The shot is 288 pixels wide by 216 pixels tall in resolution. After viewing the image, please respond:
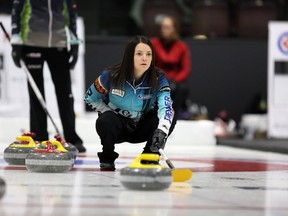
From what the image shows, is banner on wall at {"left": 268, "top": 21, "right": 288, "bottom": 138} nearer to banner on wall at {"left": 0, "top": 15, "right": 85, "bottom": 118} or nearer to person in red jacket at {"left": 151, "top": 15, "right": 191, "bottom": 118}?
person in red jacket at {"left": 151, "top": 15, "right": 191, "bottom": 118}

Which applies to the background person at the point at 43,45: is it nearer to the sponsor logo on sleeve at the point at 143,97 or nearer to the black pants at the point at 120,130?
the black pants at the point at 120,130

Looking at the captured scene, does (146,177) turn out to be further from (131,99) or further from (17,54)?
(17,54)

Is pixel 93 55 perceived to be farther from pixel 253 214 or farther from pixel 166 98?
pixel 253 214

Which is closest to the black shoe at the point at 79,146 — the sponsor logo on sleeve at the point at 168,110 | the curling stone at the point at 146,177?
the sponsor logo on sleeve at the point at 168,110

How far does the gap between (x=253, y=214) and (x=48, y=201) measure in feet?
2.54

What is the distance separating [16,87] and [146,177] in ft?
19.0

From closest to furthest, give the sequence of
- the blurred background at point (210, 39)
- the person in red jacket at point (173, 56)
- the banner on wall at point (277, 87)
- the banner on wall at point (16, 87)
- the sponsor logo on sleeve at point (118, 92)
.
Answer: the sponsor logo on sleeve at point (118, 92)
the person in red jacket at point (173, 56)
the banner on wall at point (16, 87)
the banner on wall at point (277, 87)
the blurred background at point (210, 39)

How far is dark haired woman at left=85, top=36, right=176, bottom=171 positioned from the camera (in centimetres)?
433

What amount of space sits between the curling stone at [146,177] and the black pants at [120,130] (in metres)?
1.00

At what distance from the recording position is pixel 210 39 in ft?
35.4

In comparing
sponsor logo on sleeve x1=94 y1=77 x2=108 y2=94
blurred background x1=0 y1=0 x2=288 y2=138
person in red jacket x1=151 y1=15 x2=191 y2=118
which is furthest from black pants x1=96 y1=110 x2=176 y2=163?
blurred background x1=0 y1=0 x2=288 y2=138

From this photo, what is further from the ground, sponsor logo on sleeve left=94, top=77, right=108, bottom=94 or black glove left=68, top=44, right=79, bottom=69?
black glove left=68, top=44, right=79, bottom=69

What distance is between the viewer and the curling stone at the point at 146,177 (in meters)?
3.45

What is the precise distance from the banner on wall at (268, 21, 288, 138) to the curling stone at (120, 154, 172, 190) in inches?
247
